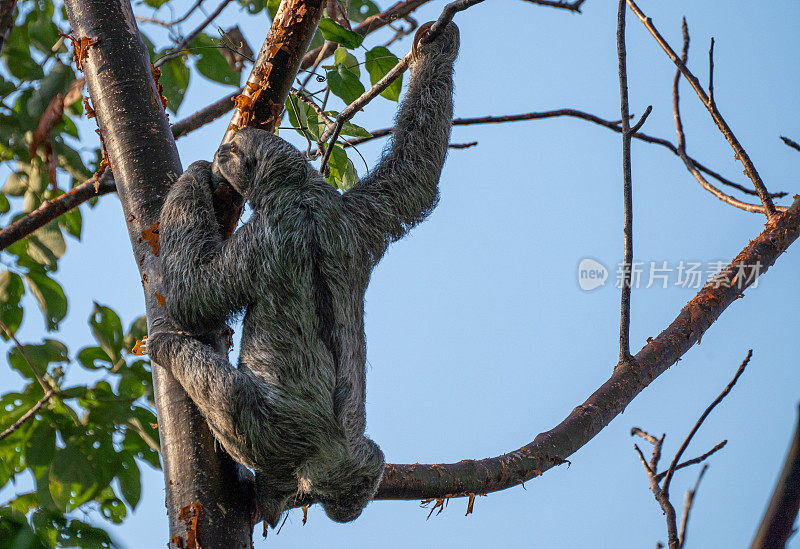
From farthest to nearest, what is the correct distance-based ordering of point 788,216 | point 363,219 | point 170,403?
point 788,216
point 363,219
point 170,403

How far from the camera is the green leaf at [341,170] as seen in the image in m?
5.02

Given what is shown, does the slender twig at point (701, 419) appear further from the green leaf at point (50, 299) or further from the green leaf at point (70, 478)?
the green leaf at point (50, 299)

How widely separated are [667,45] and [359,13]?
2366mm

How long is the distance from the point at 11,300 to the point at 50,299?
0.29 meters

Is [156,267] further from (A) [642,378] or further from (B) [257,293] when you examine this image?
(A) [642,378]

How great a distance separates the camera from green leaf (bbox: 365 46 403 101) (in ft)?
15.3

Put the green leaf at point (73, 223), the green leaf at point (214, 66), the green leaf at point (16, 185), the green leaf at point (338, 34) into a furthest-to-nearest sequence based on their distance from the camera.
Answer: the green leaf at point (73, 223), the green leaf at point (16, 185), the green leaf at point (214, 66), the green leaf at point (338, 34)

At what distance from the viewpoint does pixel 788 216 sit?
16.8 feet

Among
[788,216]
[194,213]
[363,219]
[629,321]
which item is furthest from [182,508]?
[788,216]

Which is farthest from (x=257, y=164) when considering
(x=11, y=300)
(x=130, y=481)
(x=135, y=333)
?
(x=11, y=300)

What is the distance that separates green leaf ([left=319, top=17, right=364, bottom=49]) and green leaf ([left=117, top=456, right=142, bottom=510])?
2.85 m

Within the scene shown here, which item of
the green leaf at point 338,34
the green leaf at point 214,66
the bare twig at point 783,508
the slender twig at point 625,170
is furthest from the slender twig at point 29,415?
the bare twig at point 783,508

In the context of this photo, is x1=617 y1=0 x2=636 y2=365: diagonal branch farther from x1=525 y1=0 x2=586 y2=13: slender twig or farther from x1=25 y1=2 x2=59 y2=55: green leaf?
x1=25 y1=2 x2=59 y2=55: green leaf

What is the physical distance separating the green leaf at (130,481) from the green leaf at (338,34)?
9.34 feet
